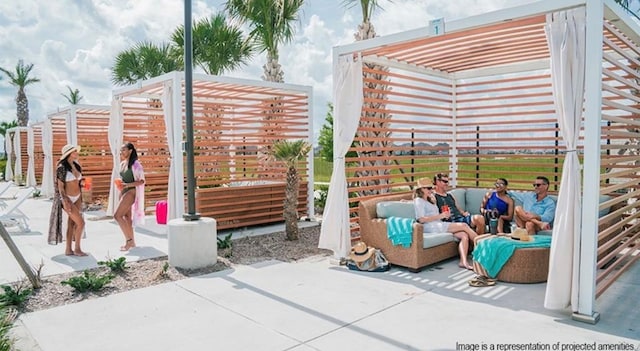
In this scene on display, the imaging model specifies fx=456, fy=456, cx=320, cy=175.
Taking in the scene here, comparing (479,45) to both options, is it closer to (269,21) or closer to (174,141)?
(174,141)

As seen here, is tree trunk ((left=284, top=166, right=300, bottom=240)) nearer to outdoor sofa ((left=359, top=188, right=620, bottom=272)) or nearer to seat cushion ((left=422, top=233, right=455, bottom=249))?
outdoor sofa ((left=359, top=188, right=620, bottom=272))

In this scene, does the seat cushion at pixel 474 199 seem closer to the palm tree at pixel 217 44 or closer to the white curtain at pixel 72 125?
the palm tree at pixel 217 44

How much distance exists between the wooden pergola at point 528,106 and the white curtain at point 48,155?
1037 cm

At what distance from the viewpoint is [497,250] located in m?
5.02

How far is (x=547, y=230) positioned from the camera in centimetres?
580

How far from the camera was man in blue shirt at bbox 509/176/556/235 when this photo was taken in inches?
229

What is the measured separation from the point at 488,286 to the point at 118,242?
5.74m

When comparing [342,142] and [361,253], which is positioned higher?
[342,142]

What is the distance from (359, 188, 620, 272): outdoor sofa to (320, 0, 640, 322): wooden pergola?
263mm

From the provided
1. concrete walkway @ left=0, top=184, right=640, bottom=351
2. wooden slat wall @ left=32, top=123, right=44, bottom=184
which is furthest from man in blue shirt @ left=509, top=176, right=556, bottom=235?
wooden slat wall @ left=32, top=123, right=44, bottom=184

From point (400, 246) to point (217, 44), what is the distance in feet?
39.4

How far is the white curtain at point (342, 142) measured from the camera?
5.89 meters

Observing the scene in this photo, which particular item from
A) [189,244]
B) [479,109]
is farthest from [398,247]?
[479,109]

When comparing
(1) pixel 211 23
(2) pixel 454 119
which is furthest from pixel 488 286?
(1) pixel 211 23
